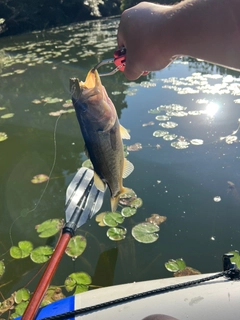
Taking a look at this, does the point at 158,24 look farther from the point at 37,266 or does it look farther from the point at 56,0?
the point at 56,0

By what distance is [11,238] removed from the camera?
9.40 ft

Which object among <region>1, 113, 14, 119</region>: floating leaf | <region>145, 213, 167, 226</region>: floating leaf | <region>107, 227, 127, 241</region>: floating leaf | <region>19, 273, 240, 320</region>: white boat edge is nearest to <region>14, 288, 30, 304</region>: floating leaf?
<region>19, 273, 240, 320</region>: white boat edge

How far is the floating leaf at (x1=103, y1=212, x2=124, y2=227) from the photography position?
285cm

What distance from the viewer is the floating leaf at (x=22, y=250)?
8.65 feet

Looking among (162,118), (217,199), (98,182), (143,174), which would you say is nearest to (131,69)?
(98,182)

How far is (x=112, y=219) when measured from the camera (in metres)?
2.88

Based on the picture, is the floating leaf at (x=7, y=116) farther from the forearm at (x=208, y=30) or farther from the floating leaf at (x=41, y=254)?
the forearm at (x=208, y=30)

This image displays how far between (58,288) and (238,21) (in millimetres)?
2077

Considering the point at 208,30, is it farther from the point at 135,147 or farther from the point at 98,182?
the point at 135,147

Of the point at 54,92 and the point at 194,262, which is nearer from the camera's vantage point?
the point at 194,262

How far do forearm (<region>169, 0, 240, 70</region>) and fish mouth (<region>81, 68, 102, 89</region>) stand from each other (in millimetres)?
359

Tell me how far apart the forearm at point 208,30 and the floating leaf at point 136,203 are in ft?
6.27

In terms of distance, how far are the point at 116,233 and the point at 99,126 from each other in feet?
4.80

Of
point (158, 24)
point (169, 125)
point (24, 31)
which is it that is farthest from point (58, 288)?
point (24, 31)
